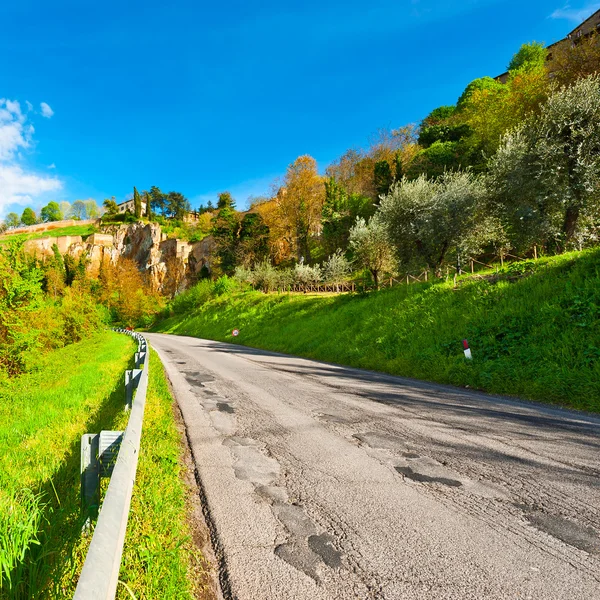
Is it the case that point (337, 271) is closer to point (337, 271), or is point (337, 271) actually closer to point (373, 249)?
point (337, 271)

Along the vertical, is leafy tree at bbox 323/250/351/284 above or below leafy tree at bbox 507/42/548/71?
below

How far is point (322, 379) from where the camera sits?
1041 cm

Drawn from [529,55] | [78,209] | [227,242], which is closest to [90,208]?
[78,209]

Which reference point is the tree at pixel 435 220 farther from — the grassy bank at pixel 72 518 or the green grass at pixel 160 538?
the green grass at pixel 160 538

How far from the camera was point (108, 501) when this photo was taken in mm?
1779

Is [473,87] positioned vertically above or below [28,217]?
below

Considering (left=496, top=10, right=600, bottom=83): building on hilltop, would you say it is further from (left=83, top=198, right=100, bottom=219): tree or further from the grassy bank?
(left=83, top=198, right=100, bottom=219): tree

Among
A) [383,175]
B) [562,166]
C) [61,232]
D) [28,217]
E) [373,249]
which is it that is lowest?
[373,249]

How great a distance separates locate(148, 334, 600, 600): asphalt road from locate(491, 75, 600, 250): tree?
51.0 feet

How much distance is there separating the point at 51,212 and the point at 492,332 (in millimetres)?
180721

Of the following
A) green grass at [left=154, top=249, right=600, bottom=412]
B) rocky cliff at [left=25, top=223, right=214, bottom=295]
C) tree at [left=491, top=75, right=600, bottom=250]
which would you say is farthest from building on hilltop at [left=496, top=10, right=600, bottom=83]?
rocky cliff at [left=25, top=223, right=214, bottom=295]

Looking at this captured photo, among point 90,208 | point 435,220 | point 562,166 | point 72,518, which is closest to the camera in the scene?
point 72,518

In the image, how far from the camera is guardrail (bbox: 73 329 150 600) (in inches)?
46.5

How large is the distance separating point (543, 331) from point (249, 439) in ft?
28.7
